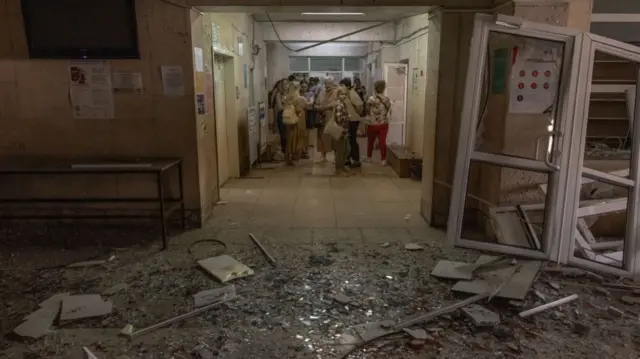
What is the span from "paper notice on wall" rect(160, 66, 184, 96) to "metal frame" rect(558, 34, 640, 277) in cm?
325

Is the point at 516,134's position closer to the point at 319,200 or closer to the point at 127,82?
the point at 319,200

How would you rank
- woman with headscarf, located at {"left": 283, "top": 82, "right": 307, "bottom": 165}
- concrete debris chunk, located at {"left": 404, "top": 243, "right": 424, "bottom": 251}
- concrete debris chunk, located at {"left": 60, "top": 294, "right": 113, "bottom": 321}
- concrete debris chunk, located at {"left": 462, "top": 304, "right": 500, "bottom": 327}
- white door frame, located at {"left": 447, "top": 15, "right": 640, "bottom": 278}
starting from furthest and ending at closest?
woman with headscarf, located at {"left": 283, "top": 82, "right": 307, "bottom": 165}
concrete debris chunk, located at {"left": 404, "top": 243, "right": 424, "bottom": 251}
white door frame, located at {"left": 447, "top": 15, "right": 640, "bottom": 278}
concrete debris chunk, located at {"left": 60, "top": 294, "right": 113, "bottom": 321}
concrete debris chunk, located at {"left": 462, "top": 304, "right": 500, "bottom": 327}

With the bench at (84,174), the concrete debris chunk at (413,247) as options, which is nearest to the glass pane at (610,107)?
the concrete debris chunk at (413,247)

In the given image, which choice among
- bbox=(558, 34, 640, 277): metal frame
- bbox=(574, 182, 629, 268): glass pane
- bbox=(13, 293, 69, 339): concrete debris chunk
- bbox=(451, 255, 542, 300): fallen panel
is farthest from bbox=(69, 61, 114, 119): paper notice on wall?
bbox=(574, 182, 629, 268): glass pane

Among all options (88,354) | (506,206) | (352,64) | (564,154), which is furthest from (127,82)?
A: (352,64)

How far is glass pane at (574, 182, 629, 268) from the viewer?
3.46 metres

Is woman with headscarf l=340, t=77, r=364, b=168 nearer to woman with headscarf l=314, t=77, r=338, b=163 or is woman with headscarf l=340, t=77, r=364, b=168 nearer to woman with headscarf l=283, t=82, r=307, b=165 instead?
woman with headscarf l=314, t=77, r=338, b=163

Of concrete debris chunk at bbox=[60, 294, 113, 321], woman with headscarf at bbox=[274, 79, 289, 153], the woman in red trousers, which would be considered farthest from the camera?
woman with headscarf at bbox=[274, 79, 289, 153]

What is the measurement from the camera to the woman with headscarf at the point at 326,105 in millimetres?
7709

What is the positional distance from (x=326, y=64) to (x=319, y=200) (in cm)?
1148

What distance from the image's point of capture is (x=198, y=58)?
4484mm

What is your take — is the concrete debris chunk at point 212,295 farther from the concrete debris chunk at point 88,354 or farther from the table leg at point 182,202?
the table leg at point 182,202

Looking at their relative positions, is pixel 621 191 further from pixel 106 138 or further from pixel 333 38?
pixel 333 38

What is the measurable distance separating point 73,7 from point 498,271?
4.12m
